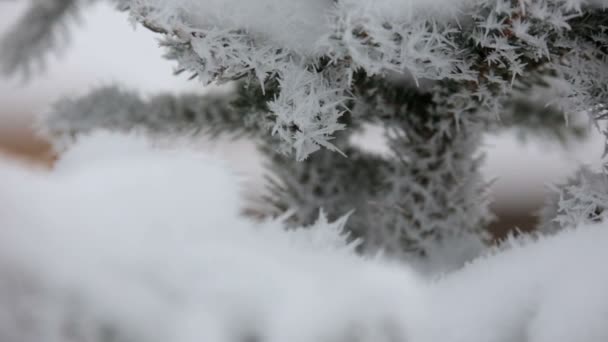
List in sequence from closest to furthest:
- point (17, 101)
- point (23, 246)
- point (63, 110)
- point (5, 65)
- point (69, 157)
A: point (23, 246) → point (69, 157) → point (63, 110) → point (5, 65) → point (17, 101)

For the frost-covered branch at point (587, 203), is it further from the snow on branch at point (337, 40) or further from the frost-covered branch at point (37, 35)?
the frost-covered branch at point (37, 35)

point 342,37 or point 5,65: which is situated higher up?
point 5,65

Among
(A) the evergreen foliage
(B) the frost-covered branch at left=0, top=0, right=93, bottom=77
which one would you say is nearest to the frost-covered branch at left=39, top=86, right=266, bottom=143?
(A) the evergreen foliage

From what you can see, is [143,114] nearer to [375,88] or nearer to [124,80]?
[375,88]

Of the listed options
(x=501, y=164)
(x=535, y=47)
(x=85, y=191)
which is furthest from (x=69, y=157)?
(x=501, y=164)

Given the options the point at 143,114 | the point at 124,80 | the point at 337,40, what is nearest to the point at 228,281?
the point at 337,40

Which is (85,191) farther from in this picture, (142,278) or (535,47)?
(535,47)

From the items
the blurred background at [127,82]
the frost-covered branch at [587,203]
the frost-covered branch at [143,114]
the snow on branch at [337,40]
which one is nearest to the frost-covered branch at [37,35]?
the blurred background at [127,82]

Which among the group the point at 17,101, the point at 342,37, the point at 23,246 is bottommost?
the point at 23,246
